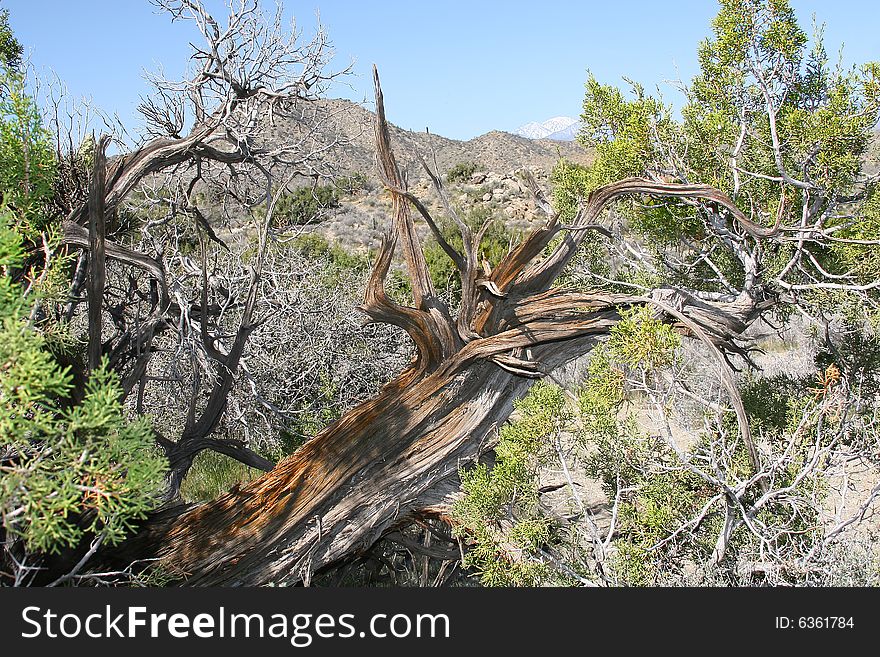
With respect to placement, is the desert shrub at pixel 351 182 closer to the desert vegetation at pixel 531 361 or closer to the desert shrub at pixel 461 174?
the desert vegetation at pixel 531 361

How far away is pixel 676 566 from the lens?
130 inches

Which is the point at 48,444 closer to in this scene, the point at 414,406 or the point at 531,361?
the point at 414,406

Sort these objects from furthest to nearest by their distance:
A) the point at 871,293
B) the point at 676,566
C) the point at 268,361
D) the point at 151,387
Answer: the point at 151,387 → the point at 268,361 → the point at 871,293 → the point at 676,566

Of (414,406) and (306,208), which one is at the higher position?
(306,208)

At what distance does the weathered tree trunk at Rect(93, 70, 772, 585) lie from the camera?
3.23 metres

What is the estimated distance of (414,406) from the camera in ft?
11.1

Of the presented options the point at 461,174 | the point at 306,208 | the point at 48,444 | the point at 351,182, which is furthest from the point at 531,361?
the point at 461,174

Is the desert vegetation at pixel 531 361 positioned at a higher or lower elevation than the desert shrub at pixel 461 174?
lower

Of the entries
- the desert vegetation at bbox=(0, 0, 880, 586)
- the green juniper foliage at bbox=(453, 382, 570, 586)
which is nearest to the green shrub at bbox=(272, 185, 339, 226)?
the desert vegetation at bbox=(0, 0, 880, 586)

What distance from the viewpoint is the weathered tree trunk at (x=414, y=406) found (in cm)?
323

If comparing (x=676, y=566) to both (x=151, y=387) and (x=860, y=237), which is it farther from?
(x=151, y=387)

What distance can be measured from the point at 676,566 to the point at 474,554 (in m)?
0.94

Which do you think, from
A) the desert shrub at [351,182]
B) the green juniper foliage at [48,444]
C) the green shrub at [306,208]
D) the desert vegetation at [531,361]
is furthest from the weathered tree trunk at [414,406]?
the desert shrub at [351,182]

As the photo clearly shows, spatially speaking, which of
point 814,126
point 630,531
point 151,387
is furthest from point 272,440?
point 814,126
